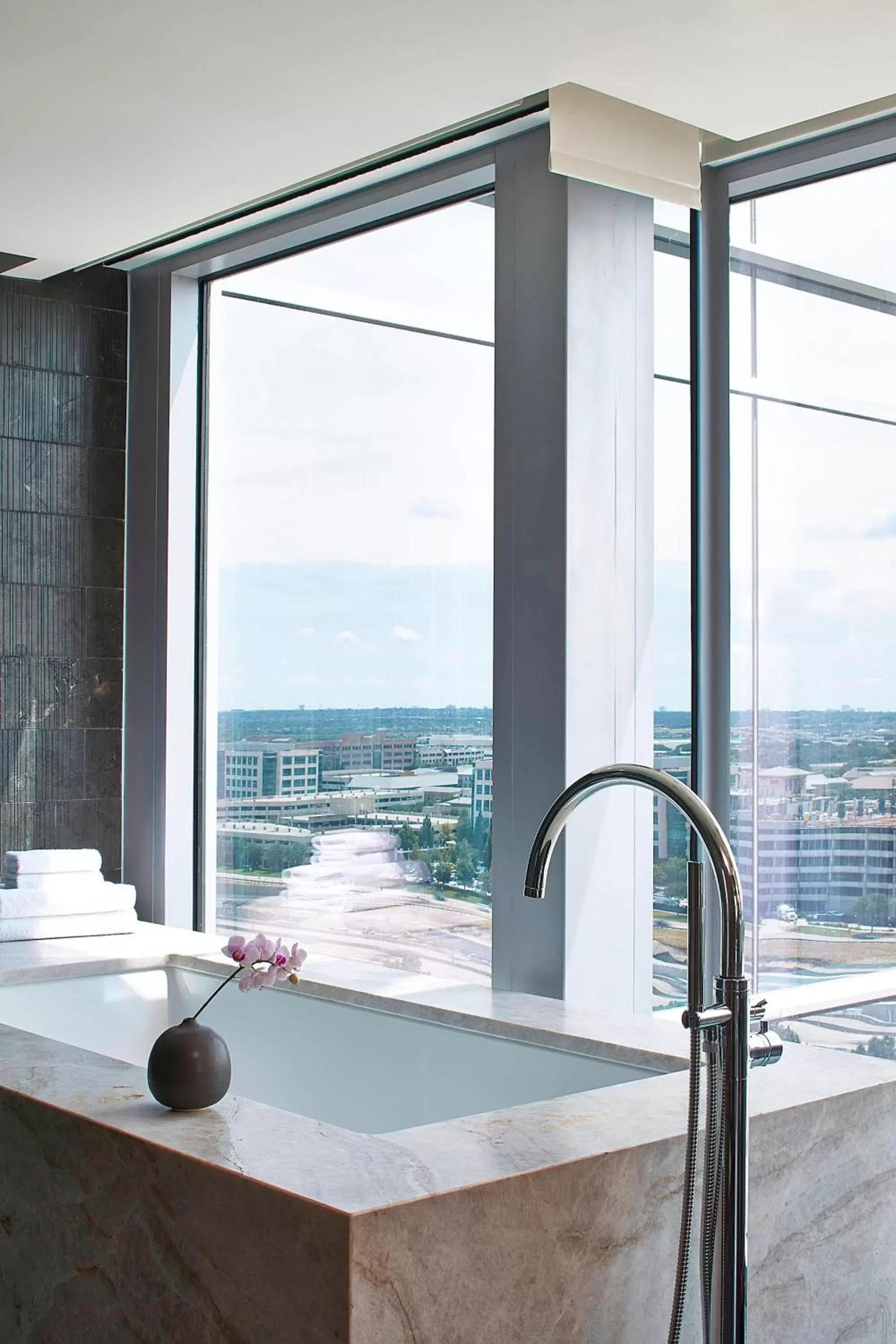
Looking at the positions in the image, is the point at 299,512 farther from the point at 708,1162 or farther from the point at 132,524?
the point at 708,1162

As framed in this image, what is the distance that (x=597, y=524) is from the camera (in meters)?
2.88

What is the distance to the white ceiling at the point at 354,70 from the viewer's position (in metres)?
2.18

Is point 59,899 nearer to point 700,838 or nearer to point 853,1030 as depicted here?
point 853,1030

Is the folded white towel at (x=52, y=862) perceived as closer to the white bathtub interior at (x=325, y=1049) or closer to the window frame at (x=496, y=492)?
the window frame at (x=496, y=492)

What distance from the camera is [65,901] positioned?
3564 millimetres

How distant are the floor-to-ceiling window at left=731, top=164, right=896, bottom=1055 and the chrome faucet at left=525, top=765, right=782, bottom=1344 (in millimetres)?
1021

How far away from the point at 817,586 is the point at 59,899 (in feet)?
6.47

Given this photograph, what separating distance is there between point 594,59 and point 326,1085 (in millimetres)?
1975

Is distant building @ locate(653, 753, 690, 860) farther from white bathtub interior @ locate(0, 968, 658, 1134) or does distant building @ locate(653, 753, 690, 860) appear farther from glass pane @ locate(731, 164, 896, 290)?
glass pane @ locate(731, 164, 896, 290)

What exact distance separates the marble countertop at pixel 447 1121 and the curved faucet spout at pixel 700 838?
12.7 inches

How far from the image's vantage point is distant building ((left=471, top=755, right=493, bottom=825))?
3.13 meters

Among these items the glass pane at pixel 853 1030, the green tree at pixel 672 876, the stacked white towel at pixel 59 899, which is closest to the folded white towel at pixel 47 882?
the stacked white towel at pixel 59 899

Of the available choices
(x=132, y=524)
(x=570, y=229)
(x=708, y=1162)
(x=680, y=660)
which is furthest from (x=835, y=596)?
(x=132, y=524)

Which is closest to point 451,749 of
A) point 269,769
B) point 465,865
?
point 465,865
